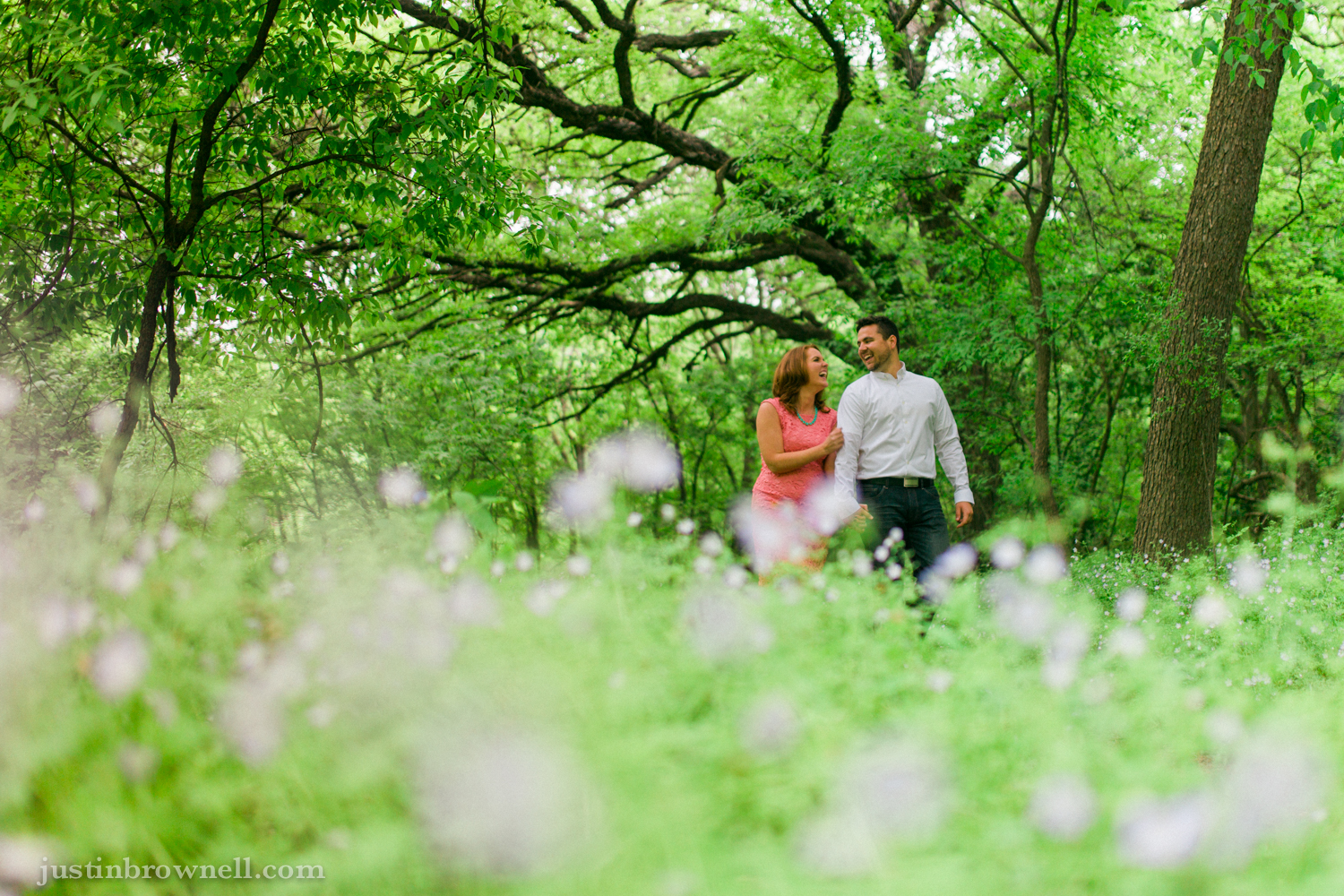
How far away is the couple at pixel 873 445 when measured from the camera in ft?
13.1

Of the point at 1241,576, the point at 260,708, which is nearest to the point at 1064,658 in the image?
the point at 260,708

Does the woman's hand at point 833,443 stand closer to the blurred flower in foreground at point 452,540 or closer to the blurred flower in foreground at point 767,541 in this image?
the blurred flower in foreground at point 767,541

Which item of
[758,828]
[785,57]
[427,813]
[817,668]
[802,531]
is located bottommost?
[758,828]

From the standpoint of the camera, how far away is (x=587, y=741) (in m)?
1.42

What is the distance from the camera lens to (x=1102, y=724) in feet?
5.60

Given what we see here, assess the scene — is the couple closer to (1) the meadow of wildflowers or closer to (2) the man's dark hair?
(2) the man's dark hair

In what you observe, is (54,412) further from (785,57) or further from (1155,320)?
(1155,320)

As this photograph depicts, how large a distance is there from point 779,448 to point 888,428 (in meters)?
0.54

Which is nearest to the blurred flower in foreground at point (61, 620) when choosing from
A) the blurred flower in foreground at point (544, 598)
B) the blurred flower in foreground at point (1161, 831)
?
the blurred flower in foreground at point (544, 598)

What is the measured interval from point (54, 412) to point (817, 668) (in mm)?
5790

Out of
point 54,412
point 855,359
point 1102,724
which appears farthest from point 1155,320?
point 54,412

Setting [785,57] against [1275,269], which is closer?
[785,57]

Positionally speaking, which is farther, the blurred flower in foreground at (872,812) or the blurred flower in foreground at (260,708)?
the blurred flower in foreground at (260,708)

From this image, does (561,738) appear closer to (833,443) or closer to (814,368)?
(833,443)
